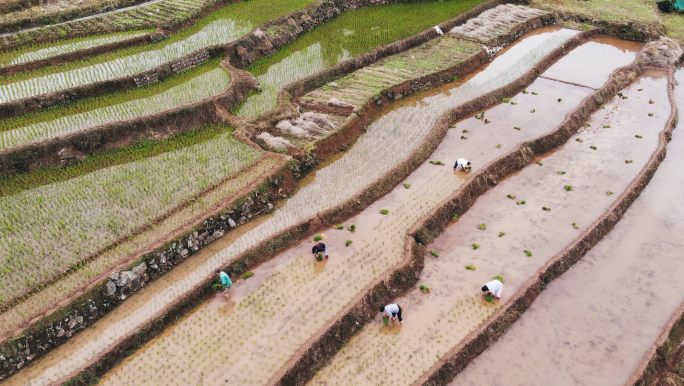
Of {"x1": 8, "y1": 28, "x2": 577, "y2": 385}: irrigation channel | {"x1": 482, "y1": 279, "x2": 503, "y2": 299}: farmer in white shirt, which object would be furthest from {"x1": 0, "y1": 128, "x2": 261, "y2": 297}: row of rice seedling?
{"x1": 482, "y1": 279, "x2": 503, "y2": 299}: farmer in white shirt

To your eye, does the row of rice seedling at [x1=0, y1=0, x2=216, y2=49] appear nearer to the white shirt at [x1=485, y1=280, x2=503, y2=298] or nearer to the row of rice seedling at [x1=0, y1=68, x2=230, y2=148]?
the row of rice seedling at [x1=0, y1=68, x2=230, y2=148]

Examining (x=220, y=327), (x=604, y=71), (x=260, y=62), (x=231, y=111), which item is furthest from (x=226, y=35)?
(x=604, y=71)

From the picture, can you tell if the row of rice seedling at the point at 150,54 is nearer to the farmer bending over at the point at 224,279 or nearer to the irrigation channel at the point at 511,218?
the farmer bending over at the point at 224,279

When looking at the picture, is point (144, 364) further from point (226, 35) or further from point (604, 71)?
point (604, 71)

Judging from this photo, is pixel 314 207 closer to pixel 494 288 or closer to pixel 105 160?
pixel 494 288

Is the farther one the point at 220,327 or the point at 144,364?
the point at 220,327

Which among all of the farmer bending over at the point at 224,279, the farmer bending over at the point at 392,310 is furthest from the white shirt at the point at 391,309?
the farmer bending over at the point at 224,279

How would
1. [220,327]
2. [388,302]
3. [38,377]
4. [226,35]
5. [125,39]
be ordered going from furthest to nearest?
1. [226,35]
2. [125,39]
3. [388,302]
4. [220,327]
5. [38,377]
